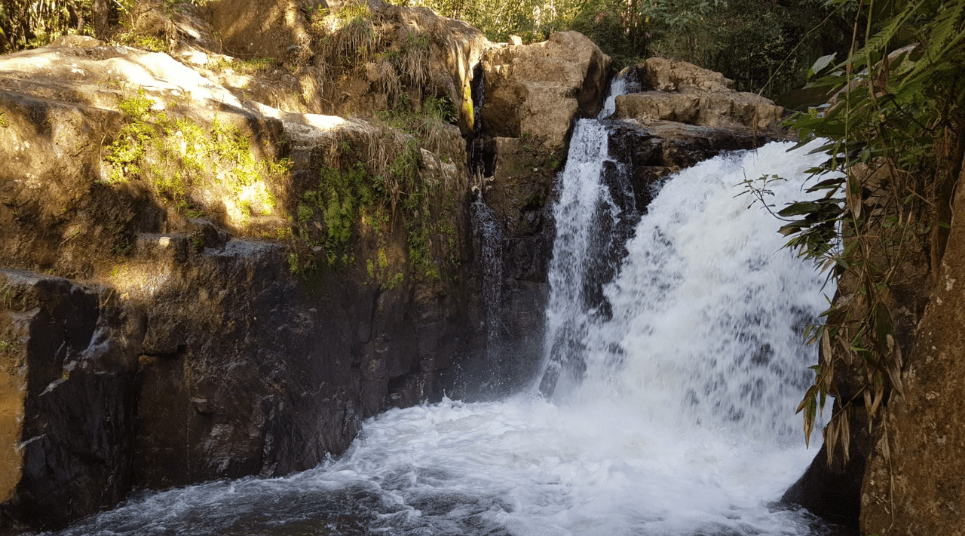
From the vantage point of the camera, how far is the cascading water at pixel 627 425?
4617 millimetres

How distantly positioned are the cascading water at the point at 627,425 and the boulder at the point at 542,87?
617 millimetres

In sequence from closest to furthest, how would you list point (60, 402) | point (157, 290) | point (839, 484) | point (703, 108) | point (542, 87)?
1. point (60, 402)
2. point (839, 484)
3. point (157, 290)
4. point (542, 87)
5. point (703, 108)

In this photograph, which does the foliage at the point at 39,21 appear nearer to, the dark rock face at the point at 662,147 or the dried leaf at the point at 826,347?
the dark rock face at the point at 662,147

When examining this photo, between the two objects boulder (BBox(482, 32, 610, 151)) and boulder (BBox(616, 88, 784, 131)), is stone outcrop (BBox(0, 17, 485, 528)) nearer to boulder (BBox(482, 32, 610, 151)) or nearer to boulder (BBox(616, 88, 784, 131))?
boulder (BBox(482, 32, 610, 151))

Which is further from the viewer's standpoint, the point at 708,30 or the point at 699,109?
the point at 708,30

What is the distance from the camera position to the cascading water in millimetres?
4617

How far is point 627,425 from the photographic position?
692 centimetres

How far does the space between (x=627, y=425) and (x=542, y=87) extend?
5767mm

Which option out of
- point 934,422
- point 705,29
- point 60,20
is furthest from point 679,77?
point 934,422

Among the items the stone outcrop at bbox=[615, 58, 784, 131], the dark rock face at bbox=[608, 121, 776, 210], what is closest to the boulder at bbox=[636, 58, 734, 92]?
the stone outcrop at bbox=[615, 58, 784, 131]

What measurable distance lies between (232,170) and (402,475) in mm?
3122

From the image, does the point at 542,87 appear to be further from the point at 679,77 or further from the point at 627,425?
the point at 627,425

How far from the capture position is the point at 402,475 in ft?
18.3

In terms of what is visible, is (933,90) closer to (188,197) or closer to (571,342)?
(188,197)
